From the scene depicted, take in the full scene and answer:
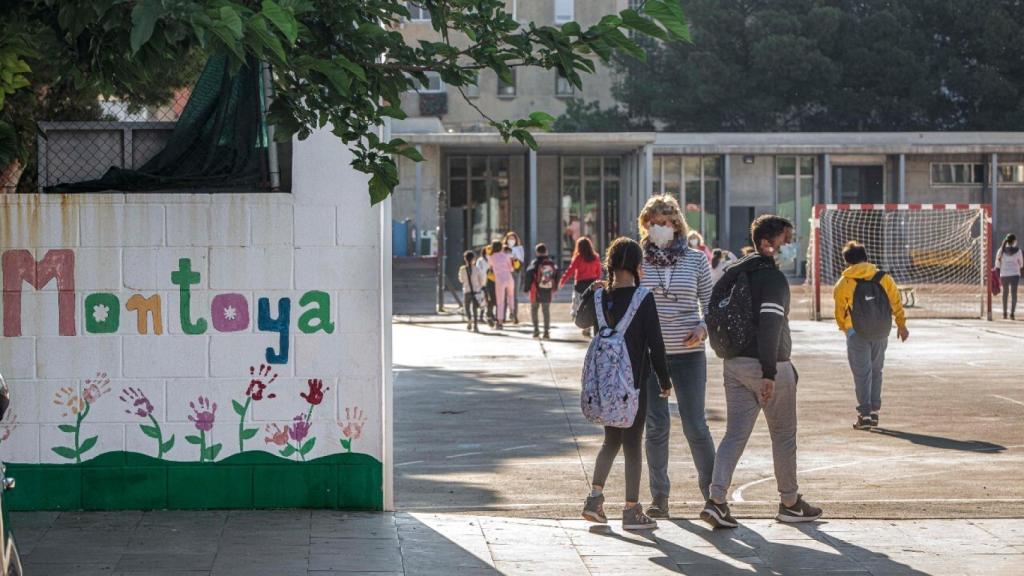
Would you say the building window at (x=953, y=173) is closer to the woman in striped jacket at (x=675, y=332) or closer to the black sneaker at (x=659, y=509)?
the woman in striped jacket at (x=675, y=332)

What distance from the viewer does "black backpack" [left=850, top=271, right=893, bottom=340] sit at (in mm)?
12859

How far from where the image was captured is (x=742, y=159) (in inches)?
1852

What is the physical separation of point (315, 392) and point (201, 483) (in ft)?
2.74

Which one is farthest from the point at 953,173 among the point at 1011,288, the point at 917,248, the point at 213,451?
the point at 213,451

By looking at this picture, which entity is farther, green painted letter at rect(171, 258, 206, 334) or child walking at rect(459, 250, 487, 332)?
child walking at rect(459, 250, 487, 332)

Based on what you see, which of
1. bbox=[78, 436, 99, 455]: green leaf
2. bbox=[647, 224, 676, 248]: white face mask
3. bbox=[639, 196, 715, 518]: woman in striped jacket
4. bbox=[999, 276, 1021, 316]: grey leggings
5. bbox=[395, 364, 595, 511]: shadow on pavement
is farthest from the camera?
bbox=[999, 276, 1021, 316]: grey leggings

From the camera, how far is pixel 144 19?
441 centimetres

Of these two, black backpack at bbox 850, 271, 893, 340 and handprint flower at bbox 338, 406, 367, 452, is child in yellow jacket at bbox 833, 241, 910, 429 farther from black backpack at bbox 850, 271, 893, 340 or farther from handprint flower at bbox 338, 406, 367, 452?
handprint flower at bbox 338, 406, 367, 452

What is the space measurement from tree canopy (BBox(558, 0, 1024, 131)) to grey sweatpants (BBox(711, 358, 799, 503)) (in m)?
52.4

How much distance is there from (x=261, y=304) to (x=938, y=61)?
56844 mm

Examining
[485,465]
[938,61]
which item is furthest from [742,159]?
[485,465]

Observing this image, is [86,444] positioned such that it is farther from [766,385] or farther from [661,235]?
[766,385]

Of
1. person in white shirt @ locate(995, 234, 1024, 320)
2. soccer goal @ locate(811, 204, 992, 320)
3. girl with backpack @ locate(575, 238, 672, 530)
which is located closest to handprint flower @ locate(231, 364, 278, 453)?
girl with backpack @ locate(575, 238, 672, 530)

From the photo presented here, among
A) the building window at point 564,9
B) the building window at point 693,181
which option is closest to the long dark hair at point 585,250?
the building window at point 693,181
